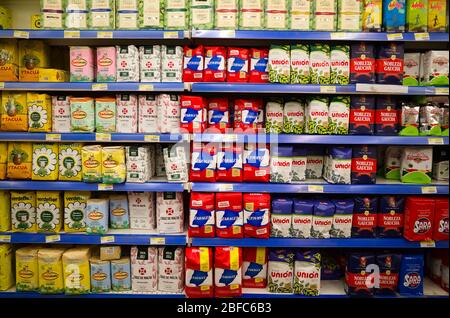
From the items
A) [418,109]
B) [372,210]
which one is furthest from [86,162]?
[418,109]

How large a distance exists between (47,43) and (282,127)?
2162 mm

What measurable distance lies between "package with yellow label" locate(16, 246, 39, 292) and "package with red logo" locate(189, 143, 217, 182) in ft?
4.82

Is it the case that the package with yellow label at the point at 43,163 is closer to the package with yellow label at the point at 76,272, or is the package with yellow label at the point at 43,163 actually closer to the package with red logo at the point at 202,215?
A: the package with yellow label at the point at 76,272

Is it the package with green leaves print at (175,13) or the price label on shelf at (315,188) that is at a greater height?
the package with green leaves print at (175,13)

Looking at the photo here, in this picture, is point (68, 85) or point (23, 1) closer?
point (68, 85)

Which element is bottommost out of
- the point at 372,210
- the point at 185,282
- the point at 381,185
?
the point at 185,282

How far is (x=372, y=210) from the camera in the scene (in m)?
2.81

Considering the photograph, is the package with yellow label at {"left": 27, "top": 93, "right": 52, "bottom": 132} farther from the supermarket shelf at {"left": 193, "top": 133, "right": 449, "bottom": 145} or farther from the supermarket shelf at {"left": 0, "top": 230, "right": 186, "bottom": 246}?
the supermarket shelf at {"left": 193, "top": 133, "right": 449, "bottom": 145}

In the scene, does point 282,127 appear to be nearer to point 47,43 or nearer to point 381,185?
point 381,185

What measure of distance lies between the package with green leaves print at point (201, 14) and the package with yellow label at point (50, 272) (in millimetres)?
2154

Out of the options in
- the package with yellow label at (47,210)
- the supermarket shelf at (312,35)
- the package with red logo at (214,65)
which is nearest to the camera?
the supermarket shelf at (312,35)

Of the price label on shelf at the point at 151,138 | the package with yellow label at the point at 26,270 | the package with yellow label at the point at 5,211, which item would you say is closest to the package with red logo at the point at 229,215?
the price label on shelf at the point at 151,138

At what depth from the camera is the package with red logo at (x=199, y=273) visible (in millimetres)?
2686

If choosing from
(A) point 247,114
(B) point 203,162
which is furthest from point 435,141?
(B) point 203,162
